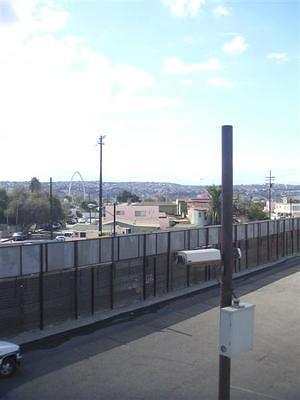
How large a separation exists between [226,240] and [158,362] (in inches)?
296

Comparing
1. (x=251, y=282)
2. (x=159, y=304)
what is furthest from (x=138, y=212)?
(x=159, y=304)

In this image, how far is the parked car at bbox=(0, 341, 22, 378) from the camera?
12617 mm

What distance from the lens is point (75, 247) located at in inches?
749

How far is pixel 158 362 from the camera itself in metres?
14.4

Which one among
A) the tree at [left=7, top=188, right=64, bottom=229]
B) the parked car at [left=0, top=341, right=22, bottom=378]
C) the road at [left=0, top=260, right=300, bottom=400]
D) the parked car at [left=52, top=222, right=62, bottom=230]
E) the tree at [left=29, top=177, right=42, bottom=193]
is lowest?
the parked car at [left=52, top=222, right=62, bottom=230]

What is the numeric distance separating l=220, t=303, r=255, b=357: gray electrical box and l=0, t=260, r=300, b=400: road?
4709mm

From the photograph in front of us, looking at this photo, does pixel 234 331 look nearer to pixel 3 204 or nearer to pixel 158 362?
pixel 158 362

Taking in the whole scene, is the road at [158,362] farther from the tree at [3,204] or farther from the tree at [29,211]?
the tree at [3,204]

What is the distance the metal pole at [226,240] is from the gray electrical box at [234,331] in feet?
0.80

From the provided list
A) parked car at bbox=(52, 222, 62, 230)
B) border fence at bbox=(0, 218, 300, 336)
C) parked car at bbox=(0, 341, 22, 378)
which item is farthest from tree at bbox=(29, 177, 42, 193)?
parked car at bbox=(0, 341, 22, 378)

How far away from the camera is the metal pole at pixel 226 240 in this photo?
26.3 ft

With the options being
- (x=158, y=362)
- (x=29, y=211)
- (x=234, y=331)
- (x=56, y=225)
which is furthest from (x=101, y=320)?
(x=56, y=225)

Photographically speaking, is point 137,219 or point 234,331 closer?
point 234,331

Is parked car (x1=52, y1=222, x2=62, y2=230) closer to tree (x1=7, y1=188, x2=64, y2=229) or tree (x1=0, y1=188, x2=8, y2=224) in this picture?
tree (x1=7, y1=188, x2=64, y2=229)
